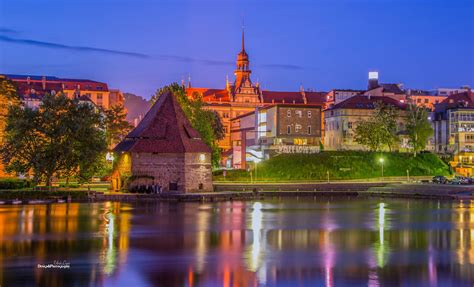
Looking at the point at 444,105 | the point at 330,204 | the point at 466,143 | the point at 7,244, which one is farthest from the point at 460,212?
the point at 444,105

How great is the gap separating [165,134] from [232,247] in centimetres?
3506

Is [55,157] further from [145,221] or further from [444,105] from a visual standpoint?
[444,105]

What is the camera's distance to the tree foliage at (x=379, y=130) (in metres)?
94.8

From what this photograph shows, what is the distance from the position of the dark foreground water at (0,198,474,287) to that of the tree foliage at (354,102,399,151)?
42.5 m

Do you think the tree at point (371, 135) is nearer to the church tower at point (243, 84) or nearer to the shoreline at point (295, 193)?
the shoreline at point (295, 193)

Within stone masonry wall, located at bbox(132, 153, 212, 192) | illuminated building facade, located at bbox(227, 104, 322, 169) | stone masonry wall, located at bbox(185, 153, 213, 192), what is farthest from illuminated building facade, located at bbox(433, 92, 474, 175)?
stone masonry wall, located at bbox(132, 153, 212, 192)

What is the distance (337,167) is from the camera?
87938 mm

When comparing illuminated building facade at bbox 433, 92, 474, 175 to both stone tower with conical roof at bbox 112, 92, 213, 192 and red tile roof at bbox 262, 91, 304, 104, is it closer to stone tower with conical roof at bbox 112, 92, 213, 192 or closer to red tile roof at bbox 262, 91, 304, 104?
red tile roof at bbox 262, 91, 304, 104

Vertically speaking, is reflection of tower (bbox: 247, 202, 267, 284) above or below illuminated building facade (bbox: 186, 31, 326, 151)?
below

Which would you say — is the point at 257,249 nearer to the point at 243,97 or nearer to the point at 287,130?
the point at 287,130

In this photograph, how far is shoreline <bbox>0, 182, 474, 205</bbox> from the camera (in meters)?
60.7

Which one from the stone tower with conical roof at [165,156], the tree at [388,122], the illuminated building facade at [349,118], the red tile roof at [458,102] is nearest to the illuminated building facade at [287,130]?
the illuminated building facade at [349,118]

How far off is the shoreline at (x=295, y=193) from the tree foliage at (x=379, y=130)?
15.2m

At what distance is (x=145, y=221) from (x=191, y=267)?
17.1 metres
